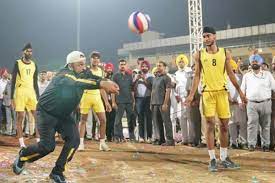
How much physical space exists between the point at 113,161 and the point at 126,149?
7.69ft

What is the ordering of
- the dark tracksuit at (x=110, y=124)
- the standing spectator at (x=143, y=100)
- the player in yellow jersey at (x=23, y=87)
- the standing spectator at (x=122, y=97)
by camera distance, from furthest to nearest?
1. the dark tracksuit at (x=110, y=124)
2. the standing spectator at (x=143, y=100)
3. the standing spectator at (x=122, y=97)
4. the player in yellow jersey at (x=23, y=87)

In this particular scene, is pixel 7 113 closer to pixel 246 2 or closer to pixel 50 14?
pixel 50 14

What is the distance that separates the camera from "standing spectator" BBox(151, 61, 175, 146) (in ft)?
39.4

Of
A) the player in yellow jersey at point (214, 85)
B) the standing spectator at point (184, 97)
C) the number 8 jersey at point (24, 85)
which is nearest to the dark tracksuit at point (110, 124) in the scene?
the standing spectator at point (184, 97)

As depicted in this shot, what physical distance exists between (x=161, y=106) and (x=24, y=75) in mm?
3796

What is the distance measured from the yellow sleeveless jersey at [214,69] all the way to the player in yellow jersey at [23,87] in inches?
178

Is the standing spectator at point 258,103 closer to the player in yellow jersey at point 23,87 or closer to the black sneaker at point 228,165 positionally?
the black sneaker at point 228,165

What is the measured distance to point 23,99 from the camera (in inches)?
415

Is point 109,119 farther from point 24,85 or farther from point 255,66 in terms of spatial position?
point 255,66

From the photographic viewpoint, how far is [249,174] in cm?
733

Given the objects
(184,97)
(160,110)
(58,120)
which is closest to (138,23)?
(184,97)

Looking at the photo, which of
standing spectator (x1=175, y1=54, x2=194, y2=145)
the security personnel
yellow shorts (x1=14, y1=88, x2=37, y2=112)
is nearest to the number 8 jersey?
yellow shorts (x1=14, y1=88, x2=37, y2=112)

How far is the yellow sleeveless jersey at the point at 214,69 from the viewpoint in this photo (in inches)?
313

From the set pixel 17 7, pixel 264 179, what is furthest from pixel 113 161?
pixel 17 7
